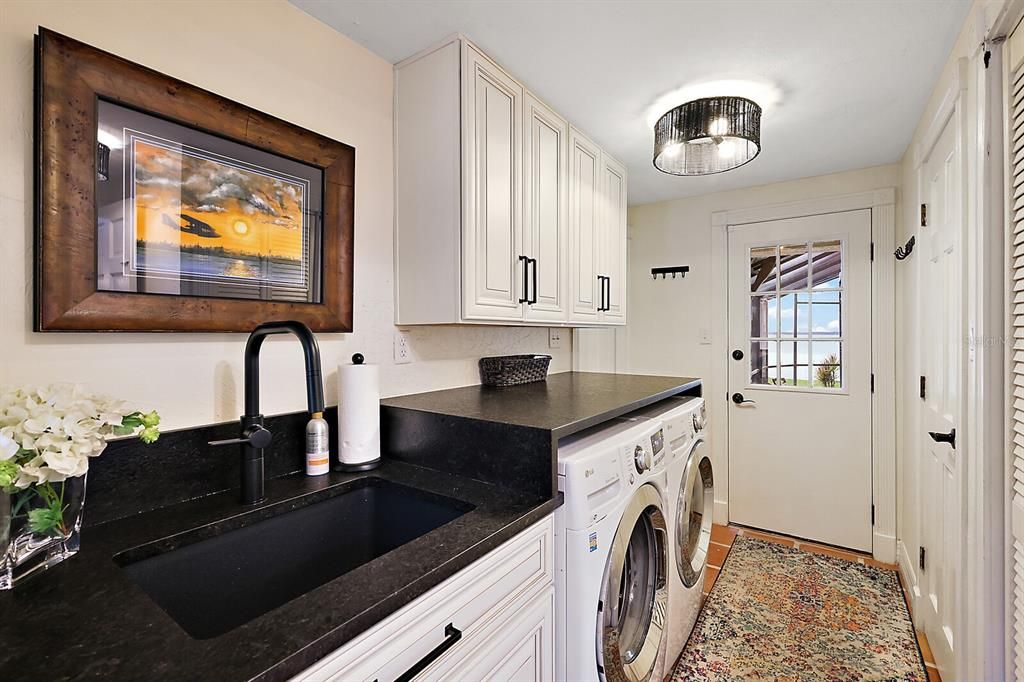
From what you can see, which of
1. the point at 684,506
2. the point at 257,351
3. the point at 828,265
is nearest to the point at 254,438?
the point at 257,351

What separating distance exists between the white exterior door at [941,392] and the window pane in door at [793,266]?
34.0 inches

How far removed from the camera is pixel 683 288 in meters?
3.28

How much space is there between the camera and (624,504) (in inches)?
51.5

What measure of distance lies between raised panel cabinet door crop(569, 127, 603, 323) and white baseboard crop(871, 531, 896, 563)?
2.07 metres

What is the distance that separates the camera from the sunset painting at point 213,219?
3.54 ft

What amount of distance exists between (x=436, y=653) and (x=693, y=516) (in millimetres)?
1471

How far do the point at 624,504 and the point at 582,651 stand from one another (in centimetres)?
37

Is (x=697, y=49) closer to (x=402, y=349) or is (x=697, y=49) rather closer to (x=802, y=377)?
(x=402, y=349)

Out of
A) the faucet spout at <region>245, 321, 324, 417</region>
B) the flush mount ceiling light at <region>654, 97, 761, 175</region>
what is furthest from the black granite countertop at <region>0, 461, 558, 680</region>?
the flush mount ceiling light at <region>654, 97, 761, 175</region>

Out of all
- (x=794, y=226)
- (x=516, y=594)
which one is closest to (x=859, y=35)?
(x=794, y=226)

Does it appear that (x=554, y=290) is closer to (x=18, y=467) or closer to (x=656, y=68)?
(x=656, y=68)

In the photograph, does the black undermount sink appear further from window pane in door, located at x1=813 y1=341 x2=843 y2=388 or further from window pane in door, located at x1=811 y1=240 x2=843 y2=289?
window pane in door, located at x1=811 y1=240 x2=843 y2=289

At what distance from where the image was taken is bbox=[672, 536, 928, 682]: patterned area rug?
5.86ft

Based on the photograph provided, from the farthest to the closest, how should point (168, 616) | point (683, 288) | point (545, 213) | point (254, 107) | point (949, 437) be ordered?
point (683, 288)
point (545, 213)
point (949, 437)
point (254, 107)
point (168, 616)
